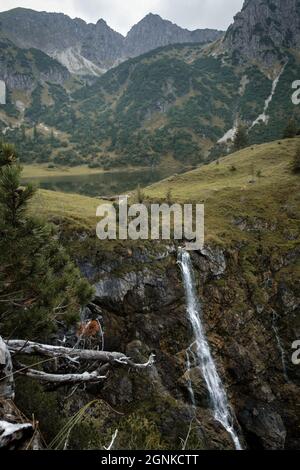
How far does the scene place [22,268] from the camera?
10.3 m

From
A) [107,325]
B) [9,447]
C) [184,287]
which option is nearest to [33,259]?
[9,447]

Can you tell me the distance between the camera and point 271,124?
189 metres

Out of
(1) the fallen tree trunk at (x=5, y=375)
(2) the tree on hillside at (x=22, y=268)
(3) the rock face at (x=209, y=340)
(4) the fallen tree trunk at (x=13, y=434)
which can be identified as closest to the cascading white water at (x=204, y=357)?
(3) the rock face at (x=209, y=340)

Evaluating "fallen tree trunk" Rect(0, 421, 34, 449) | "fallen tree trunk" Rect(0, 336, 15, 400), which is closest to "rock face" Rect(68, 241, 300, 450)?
"fallen tree trunk" Rect(0, 336, 15, 400)

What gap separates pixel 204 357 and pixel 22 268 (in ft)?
59.7

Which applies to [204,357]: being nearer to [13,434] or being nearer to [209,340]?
[209,340]

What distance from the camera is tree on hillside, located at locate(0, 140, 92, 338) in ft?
31.6

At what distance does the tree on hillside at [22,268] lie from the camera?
9.62 m

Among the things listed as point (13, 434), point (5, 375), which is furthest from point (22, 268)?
point (13, 434)

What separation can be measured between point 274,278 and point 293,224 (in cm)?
863

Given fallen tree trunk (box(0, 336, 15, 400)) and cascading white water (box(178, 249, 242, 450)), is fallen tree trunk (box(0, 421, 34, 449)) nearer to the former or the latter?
fallen tree trunk (box(0, 336, 15, 400))

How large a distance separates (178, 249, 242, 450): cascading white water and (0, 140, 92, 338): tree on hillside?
1589cm

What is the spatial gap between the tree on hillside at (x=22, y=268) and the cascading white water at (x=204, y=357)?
15886 millimetres
